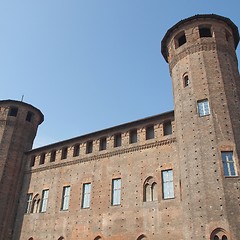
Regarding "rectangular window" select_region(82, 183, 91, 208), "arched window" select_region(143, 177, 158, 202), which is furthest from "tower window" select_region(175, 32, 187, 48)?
"rectangular window" select_region(82, 183, 91, 208)

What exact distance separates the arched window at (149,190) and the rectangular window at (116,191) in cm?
Answer: 158

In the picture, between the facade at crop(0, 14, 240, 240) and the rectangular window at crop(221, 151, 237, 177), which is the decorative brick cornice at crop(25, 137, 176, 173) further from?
the rectangular window at crop(221, 151, 237, 177)

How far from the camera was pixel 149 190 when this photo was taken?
15.8m

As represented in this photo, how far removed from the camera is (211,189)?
41.7ft

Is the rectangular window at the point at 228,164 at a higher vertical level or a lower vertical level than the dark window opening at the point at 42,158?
lower

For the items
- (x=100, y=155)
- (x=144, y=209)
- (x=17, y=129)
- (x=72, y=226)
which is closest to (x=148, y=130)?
(x=100, y=155)

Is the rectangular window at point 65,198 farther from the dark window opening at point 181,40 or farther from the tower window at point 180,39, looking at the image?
the dark window opening at point 181,40

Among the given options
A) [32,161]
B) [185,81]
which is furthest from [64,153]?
[185,81]

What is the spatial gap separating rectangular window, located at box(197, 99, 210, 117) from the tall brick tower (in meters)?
13.9

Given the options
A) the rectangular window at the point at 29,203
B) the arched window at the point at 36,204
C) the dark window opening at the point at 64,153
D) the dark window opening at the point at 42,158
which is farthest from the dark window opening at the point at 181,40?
the rectangular window at the point at 29,203

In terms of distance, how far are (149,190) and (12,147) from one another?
11555 mm

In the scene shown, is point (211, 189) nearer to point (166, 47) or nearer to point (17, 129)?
point (166, 47)

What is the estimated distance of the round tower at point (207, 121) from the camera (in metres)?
12.3

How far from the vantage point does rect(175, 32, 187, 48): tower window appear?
58.6 ft
